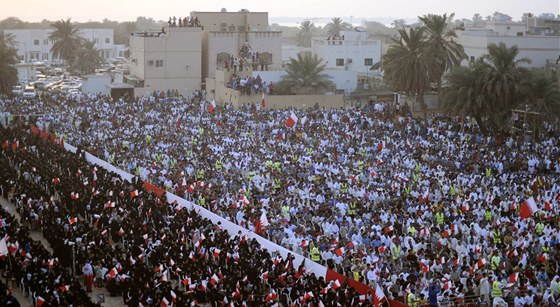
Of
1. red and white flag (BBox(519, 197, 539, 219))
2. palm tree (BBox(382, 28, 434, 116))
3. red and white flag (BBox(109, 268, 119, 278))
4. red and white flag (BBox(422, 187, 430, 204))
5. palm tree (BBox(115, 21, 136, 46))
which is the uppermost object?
palm tree (BBox(115, 21, 136, 46))

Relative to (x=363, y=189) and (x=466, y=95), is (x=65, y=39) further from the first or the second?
(x=363, y=189)

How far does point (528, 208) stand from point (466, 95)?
14.1 meters

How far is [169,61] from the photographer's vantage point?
5956cm

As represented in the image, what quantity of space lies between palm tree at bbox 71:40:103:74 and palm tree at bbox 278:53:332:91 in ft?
110

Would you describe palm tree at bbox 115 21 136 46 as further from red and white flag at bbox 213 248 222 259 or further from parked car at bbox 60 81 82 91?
red and white flag at bbox 213 248 222 259

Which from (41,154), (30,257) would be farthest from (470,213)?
(41,154)

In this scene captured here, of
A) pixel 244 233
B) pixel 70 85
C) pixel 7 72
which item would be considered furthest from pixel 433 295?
pixel 70 85

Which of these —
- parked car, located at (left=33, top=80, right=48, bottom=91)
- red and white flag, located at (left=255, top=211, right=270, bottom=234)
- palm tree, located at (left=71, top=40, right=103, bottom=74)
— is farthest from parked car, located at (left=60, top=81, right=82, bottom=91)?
red and white flag, located at (left=255, top=211, right=270, bottom=234)

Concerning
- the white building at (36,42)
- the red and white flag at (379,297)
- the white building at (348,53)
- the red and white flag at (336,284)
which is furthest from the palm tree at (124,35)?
the red and white flag at (379,297)

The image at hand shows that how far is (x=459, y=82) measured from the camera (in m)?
38.8

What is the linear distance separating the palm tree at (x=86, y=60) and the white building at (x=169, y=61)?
23852 mm

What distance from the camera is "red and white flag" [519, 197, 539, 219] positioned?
24.7m

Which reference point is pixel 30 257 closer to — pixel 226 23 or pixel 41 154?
pixel 41 154

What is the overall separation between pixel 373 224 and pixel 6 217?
1052 cm
